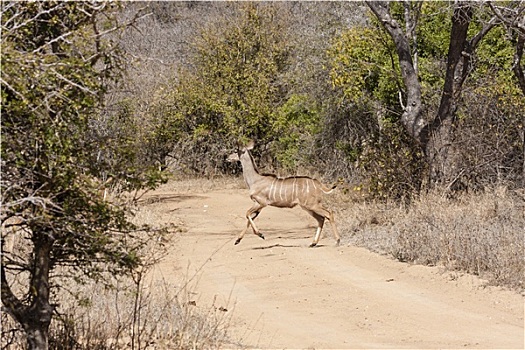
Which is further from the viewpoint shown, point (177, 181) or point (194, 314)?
point (177, 181)

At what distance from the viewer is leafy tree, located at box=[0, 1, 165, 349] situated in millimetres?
6430

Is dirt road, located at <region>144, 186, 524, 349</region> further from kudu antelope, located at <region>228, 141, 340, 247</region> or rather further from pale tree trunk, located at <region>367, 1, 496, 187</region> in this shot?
pale tree trunk, located at <region>367, 1, 496, 187</region>

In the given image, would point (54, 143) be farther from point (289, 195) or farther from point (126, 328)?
point (289, 195)

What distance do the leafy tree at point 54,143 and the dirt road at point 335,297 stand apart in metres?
2.46

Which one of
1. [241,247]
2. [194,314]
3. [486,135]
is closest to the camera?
[194,314]

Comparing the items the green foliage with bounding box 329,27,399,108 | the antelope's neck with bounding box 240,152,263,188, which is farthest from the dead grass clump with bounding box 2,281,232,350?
the green foliage with bounding box 329,27,399,108

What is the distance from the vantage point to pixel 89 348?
7.87m

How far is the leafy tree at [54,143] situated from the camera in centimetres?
643

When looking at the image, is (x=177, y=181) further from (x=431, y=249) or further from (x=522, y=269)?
(x=522, y=269)

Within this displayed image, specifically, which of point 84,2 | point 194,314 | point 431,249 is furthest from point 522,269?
point 84,2

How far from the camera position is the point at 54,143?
6.67 m

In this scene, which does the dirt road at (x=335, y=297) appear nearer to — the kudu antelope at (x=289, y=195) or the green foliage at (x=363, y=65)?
the kudu antelope at (x=289, y=195)

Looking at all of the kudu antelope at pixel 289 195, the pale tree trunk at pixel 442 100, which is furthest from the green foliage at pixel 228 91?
the kudu antelope at pixel 289 195

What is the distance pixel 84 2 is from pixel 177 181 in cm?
2193
